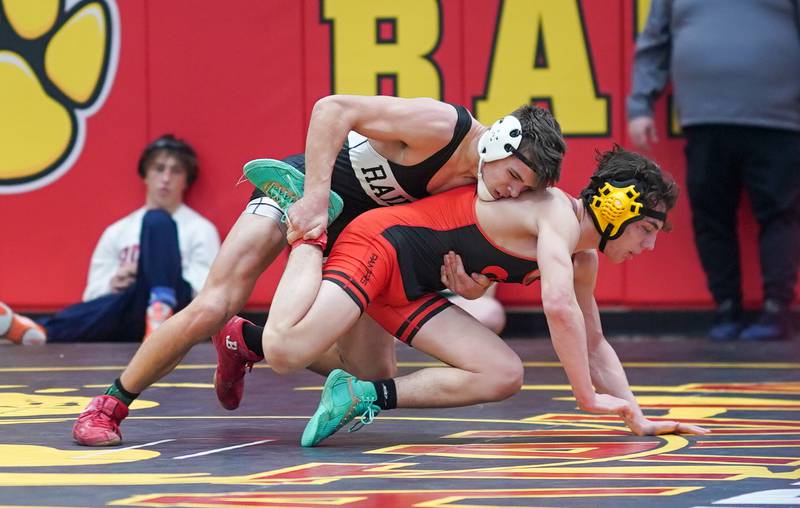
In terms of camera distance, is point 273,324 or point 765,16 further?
point 765,16

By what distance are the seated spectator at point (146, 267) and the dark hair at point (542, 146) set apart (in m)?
3.45

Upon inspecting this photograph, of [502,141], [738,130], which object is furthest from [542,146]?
[738,130]

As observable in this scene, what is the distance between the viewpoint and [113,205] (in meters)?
8.24

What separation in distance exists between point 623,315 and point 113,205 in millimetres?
2996

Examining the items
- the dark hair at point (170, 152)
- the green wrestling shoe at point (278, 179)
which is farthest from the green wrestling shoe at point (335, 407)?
the dark hair at point (170, 152)

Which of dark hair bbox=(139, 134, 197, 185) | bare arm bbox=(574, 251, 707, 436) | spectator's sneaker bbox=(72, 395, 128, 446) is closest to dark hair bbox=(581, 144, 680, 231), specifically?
bare arm bbox=(574, 251, 707, 436)

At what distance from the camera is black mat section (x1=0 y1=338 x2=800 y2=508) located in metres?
3.22

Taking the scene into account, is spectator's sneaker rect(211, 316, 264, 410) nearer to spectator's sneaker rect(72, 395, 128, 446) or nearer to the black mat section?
the black mat section

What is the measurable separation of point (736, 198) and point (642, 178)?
3612 millimetres

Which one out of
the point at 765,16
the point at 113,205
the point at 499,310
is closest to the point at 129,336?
the point at 113,205

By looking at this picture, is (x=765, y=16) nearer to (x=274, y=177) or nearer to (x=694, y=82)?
(x=694, y=82)

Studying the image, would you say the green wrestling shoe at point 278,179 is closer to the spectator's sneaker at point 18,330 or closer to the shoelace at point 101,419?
the shoelace at point 101,419

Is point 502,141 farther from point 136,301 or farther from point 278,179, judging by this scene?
point 136,301

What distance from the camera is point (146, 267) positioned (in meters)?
7.34
